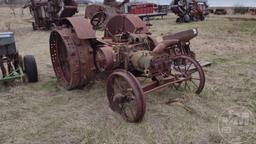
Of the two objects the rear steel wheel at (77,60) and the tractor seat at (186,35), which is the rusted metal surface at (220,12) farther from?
the tractor seat at (186,35)

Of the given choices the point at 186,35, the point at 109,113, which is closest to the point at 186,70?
the point at 186,35

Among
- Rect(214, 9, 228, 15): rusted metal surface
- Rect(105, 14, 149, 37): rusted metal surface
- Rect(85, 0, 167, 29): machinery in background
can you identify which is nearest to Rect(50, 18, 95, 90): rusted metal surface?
Rect(105, 14, 149, 37): rusted metal surface

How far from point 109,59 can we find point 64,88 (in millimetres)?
1150

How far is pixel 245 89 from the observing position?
4461mm

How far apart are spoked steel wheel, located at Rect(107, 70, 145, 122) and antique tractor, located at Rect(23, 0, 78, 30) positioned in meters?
9.49

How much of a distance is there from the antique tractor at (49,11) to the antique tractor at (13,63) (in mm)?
7662

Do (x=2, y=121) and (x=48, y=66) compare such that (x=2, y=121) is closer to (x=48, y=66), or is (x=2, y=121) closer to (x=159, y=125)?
(x=159, y=125)

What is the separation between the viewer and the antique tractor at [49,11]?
12.8 meters

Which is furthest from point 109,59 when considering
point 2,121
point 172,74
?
point 2,121

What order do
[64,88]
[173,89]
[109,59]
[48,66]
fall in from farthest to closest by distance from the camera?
[48,66] → [64,88] → [173,89] → [109,59]

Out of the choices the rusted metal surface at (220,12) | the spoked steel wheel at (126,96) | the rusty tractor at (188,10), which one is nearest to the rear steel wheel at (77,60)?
the spoked steel wheel at (126,96)

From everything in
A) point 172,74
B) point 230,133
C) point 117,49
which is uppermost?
point 117,49

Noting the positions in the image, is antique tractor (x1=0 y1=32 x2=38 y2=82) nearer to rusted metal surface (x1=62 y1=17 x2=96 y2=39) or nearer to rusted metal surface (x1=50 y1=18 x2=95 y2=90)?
rusted metal surface (x1=50 y1=18 x2=95 y2=90)

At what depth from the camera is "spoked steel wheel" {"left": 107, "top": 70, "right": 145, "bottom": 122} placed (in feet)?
10.5
